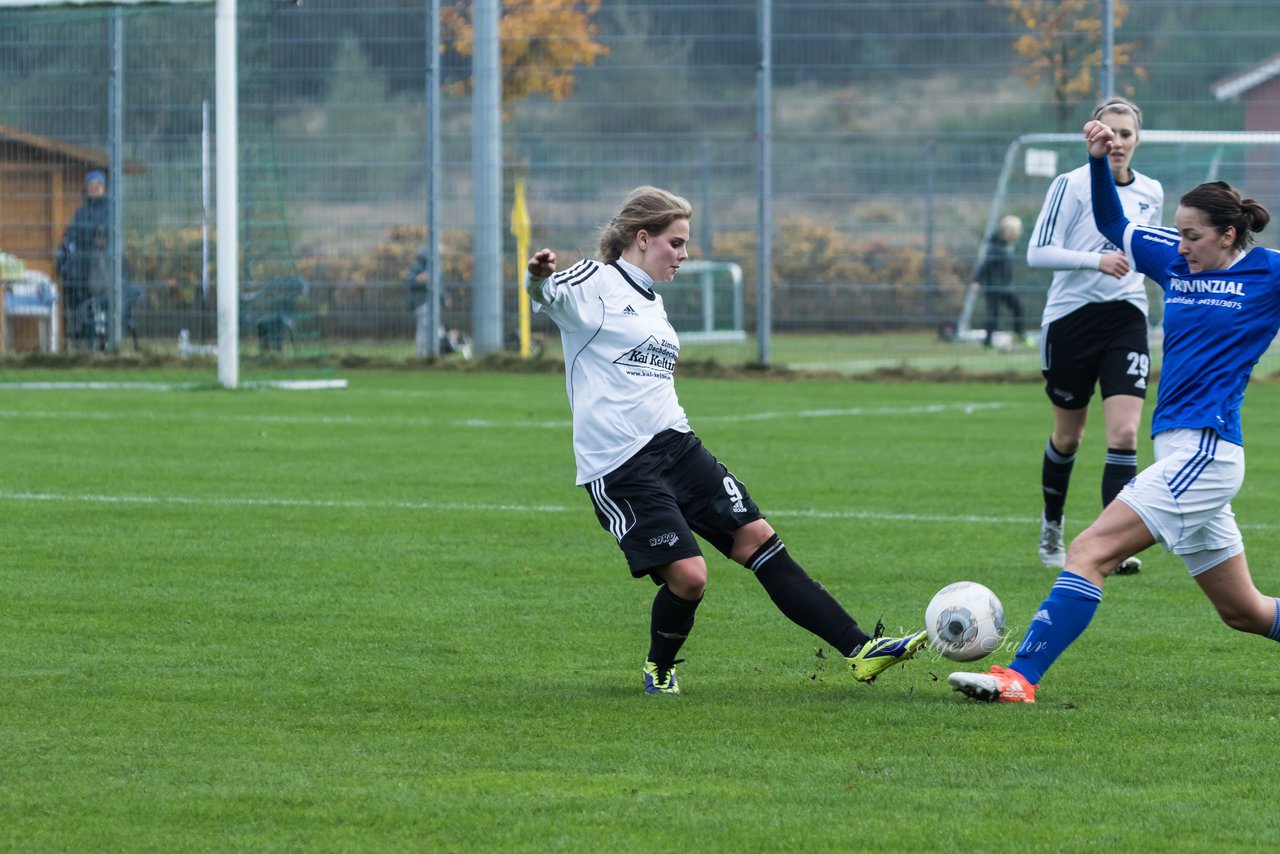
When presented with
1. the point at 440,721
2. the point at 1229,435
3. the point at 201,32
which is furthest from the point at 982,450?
the point at 201,32

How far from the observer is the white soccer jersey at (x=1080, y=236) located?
27.2 feet

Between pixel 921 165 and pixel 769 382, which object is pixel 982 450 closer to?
pixel 769 382

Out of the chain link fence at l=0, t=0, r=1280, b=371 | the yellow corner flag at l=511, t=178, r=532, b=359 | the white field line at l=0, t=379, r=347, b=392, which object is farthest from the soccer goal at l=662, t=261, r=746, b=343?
the white field line at l=0, t=379, r=347, b=392

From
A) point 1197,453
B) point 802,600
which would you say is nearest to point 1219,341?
point 1197,453

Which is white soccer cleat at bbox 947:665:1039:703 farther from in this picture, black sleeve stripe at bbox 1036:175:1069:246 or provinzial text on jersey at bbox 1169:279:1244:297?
black sleeve stripe at bbox 1036:175:1069:246

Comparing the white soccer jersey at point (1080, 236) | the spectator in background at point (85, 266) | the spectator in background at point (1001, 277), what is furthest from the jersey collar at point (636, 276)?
the spectator in background at point (85, 266)

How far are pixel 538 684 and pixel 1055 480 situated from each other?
3.54 m

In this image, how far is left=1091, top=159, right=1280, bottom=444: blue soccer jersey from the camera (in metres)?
5.40

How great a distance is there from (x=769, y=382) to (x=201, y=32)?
7422mm

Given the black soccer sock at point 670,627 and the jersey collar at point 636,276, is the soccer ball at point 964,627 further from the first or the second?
the jersey collar at point 636,276

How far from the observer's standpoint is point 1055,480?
8320 millimetres

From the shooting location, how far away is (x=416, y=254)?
2027cm

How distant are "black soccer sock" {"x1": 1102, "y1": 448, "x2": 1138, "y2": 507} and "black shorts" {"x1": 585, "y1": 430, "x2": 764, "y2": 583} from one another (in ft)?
9.42

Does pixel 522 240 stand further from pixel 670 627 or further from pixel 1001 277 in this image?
pixel 670 627
